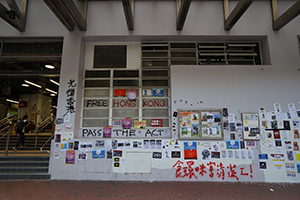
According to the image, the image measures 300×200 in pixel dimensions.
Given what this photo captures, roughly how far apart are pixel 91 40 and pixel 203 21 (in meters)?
4.52

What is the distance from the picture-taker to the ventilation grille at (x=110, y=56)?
265 inches

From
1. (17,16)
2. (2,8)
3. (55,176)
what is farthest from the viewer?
(17,16)

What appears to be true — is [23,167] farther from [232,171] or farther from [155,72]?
[232,171]

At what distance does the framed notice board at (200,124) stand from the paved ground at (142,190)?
4.96 ft

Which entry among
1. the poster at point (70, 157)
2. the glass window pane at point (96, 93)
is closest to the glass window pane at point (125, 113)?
the glass window pane at point (96, 93)

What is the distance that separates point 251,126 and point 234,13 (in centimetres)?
387

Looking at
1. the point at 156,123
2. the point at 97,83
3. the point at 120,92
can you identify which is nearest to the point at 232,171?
the point at 156,123

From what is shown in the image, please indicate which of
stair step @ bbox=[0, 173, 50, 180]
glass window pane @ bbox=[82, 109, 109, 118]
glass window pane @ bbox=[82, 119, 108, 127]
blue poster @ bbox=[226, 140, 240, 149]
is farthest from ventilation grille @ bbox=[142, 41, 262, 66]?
stair step @ bbox=[0, 173, 50, 180]

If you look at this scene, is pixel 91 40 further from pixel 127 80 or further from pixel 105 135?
pixel 105 135

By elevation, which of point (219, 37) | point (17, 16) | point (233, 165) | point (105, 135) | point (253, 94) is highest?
point (17, 16)

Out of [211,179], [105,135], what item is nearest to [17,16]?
[105,135]

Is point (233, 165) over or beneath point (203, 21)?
beneath

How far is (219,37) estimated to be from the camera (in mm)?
6402

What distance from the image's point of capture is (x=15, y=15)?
564 centimetres
